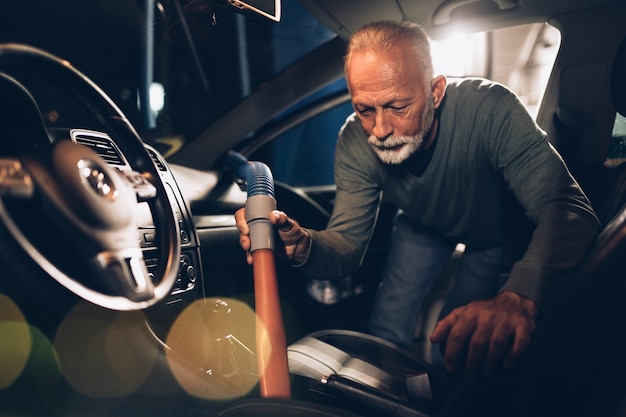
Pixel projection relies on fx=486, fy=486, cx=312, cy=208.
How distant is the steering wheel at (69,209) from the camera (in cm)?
67

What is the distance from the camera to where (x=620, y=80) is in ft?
4.08

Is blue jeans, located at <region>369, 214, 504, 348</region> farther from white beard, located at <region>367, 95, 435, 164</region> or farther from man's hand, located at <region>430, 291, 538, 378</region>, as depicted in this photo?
man's hand, located at <region>430, 291, 538, 378</region>

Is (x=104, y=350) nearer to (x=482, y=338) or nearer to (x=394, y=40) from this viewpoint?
(x=482, y=338)

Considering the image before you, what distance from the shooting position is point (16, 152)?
756 mm

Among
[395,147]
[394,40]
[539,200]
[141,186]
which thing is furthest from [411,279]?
[141,186]

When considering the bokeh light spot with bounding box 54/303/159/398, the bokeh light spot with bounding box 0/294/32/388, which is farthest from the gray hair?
the bokeh light spot with bounding box 0/294/32/388

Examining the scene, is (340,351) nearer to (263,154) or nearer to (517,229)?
(517,229)

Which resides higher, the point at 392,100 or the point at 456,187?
the point at 392,100

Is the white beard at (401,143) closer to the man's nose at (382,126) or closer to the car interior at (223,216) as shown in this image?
the man's nose at (382,126)

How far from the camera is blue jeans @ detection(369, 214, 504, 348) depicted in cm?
200

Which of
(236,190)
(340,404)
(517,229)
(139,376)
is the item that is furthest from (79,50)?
(517,229)

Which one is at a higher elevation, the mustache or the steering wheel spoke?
the mustache

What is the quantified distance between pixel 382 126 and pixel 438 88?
264 mm

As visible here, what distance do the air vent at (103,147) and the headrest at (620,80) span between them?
1.27 metres
